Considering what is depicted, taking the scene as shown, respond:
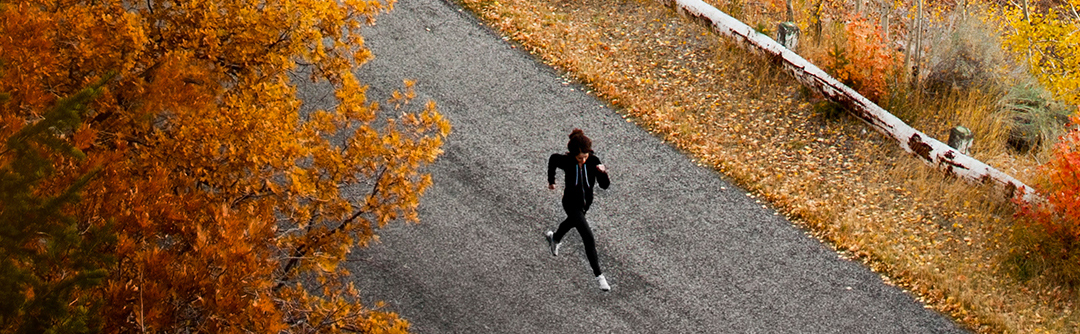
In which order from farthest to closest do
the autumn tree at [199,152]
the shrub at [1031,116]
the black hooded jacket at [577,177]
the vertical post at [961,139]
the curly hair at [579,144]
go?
the shrub at [1031,116]
the vertical post at [961,139]
the black hooded jacket at [577,177]
the curly hair at [579,144]
the autumn tree at [199,152]

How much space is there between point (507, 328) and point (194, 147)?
12.4 ft

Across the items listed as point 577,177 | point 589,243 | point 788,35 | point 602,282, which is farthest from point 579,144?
point 788,35

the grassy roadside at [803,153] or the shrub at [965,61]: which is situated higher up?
the shrub at [965,61]

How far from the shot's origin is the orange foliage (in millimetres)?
14781

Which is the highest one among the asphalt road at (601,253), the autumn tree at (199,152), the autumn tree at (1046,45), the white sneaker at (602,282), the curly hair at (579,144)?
the autumn tree at (199,152)

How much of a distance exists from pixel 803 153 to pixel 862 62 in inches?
78.3

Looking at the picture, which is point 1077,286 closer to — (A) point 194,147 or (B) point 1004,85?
(B) point 1004,85

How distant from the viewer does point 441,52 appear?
51.2ft

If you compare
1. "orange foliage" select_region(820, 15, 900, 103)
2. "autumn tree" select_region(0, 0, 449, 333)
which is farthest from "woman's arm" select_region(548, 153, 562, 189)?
"orange foliage" select_region(820, 15, 900, 103)

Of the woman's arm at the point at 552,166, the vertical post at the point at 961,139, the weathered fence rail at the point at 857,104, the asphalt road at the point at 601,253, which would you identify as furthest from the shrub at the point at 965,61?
the woman's arm at the point at 552,166

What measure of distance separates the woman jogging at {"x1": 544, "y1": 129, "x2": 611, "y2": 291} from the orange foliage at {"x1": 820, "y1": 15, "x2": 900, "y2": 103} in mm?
5578

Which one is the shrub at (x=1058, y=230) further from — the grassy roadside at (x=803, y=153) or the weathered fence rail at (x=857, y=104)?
the weathered fence rail at (x=857, y=104)

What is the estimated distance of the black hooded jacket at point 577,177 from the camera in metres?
10.7

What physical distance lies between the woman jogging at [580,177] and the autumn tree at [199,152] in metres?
1.53
